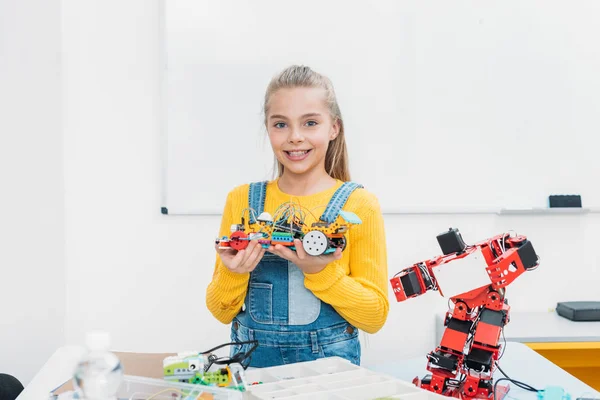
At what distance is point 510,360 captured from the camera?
152 centimetres

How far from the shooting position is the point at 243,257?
123 centimetres

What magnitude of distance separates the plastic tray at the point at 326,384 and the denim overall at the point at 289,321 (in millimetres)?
174

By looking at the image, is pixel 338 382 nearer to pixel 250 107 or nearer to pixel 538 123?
pixel 250 107

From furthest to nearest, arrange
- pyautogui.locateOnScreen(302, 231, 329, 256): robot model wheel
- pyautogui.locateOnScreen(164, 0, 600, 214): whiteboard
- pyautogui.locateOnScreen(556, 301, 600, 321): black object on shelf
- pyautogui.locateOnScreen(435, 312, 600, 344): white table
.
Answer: pyautogui.locateOnScreen(164, 0, 600, 214): whiteboard, pyautogui.locateOnScreen(556, 301, 600, 321): black object on shelf, pyautogui.locateOnScreen(435, 312, 600, 344): white table, pyautogui.locateOnScreen(302, 231, 329, 256): robot model wheel

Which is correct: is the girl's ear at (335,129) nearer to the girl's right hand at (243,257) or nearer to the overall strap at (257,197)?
the overall strap at (257,197)

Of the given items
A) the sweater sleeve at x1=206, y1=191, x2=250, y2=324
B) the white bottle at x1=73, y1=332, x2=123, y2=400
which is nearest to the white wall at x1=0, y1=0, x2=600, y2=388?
the sweater sleeve at x1=206, y1=191, x2=250, y2=324

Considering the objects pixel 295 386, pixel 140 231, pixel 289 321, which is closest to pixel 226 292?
pixel 289 321

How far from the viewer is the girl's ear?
5.06 ft

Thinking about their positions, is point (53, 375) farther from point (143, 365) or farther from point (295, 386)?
point (295, 386)

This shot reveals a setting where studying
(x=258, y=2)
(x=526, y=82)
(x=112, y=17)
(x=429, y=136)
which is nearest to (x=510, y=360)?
(x=429, y=136)

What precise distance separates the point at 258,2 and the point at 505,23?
0.97m

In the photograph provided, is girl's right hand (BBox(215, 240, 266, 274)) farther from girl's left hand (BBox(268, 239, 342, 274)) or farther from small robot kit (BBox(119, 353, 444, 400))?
small robot kit (BBox(119, 353, 444, 400))

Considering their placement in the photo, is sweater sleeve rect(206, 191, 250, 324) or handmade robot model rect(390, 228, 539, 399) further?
sweater sleeve rect(206, 191, 250, 324)

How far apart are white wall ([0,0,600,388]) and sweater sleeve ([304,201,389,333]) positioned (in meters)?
1.04
